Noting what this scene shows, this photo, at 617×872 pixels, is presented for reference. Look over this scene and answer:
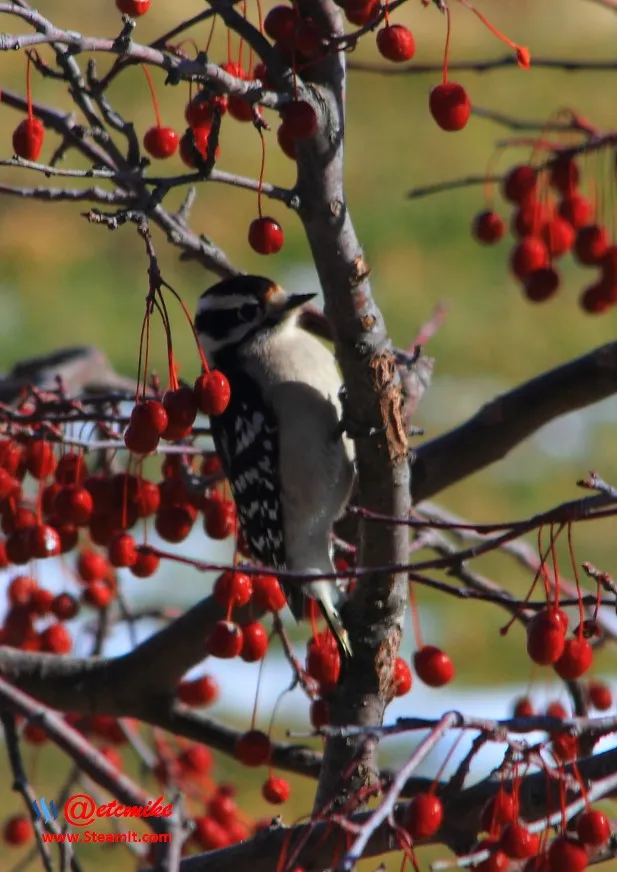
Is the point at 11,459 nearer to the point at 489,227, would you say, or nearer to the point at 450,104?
the point at 450,104

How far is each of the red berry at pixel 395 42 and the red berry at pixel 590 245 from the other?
1.65 m

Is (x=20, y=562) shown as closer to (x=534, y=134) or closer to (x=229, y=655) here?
(x=229, y=655)

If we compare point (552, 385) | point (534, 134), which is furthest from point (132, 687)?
point (534, 134)

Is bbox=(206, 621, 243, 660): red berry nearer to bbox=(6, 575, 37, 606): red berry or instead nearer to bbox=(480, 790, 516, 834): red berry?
bbox=(480, 790, 516, 834): red berry

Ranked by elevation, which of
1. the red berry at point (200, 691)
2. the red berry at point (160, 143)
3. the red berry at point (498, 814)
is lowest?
the red berry at point (498, 814)

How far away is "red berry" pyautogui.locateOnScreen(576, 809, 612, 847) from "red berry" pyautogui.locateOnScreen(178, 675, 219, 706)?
192 centimetres

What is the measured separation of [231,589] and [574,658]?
2.87 feet

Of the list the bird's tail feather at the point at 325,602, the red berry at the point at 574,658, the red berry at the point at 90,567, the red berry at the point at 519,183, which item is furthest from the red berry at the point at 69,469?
the red berry at the point at 519,183

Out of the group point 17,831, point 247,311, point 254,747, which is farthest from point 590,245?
point 17,831

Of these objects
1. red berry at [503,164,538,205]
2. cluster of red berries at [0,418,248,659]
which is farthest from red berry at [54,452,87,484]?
red berry at [503,164,538,205]

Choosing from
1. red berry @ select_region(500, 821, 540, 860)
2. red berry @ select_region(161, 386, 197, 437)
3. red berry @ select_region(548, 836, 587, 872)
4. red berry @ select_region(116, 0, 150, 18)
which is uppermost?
red berry @ select_region(116, 0, 150, 18)

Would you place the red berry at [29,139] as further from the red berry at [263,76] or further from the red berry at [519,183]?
the red berry at [519,183]

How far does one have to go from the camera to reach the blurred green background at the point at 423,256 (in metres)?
8.58

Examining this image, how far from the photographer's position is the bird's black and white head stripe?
4047mm
